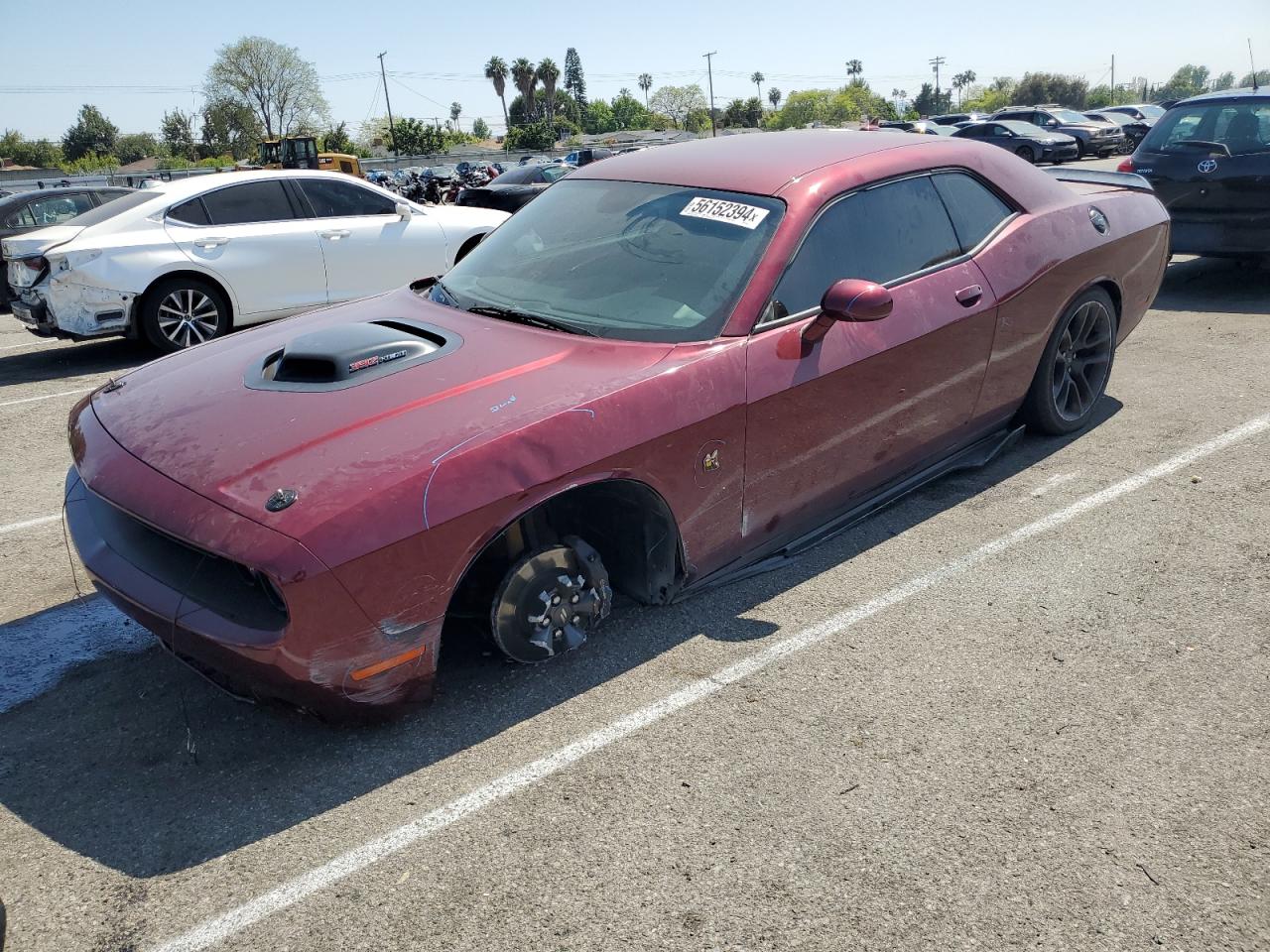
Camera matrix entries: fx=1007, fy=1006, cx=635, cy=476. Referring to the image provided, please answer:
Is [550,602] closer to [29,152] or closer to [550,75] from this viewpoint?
[29,152]

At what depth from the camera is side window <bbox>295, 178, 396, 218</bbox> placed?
28.9 feet

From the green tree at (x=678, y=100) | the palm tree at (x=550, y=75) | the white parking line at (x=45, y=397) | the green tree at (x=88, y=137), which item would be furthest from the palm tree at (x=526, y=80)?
the white parking line at (x=45, y=397)

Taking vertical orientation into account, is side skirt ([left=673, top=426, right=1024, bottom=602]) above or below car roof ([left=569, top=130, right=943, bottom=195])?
below

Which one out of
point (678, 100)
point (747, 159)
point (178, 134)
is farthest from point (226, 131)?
point (747, 159)

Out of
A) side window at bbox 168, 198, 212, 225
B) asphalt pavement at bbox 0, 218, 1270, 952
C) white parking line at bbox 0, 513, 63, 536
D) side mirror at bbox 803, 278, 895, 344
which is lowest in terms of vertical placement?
asphalt pavement at bbox 0, 218, 1270, 952

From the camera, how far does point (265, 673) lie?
2.62m

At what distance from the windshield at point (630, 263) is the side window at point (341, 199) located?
5.14 m

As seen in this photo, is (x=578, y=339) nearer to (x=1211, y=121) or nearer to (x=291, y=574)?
(x=291, y=574)

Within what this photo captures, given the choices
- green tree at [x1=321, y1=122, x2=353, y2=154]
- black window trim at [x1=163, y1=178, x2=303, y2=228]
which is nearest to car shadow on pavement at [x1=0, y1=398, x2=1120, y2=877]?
black window trim at [x1=163, y1=178, x2=303, y2=228]

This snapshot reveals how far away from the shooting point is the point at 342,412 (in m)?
2.95

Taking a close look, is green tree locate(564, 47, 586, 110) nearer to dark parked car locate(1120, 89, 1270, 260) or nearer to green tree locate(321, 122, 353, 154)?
green tree locate(321, 122, 353, 154)

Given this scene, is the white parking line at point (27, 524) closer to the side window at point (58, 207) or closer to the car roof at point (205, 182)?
the car roof at point (205, 182)

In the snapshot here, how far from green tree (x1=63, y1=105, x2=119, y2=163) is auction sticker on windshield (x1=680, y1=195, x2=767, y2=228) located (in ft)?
360

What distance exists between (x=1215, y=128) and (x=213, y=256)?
8.31 m
